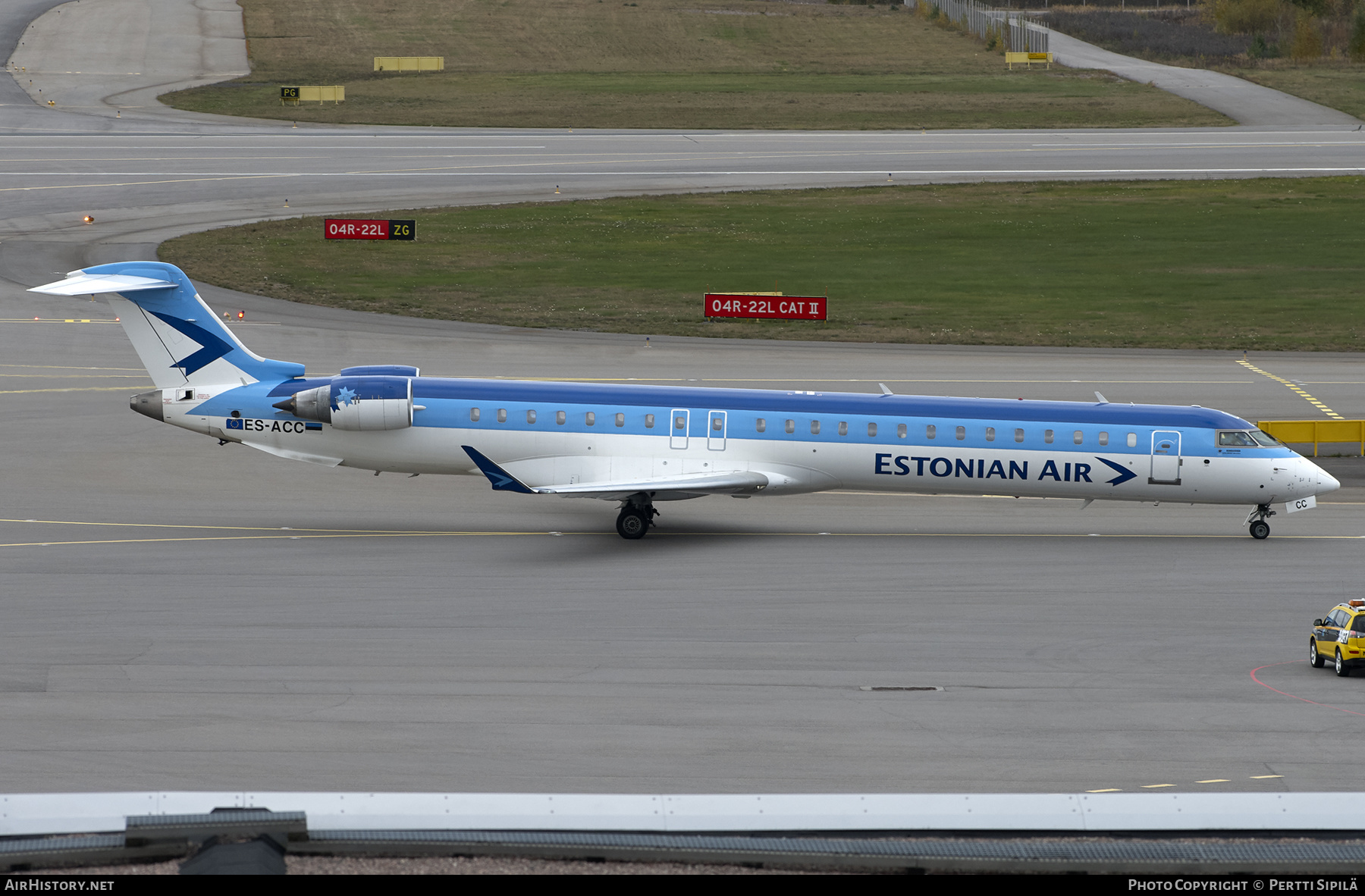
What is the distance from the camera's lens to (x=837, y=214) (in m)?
74.9

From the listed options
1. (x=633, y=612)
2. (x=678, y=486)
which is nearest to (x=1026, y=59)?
(x=678, y=486)

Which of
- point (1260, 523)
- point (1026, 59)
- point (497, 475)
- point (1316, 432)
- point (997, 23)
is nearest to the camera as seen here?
point (497, 475)

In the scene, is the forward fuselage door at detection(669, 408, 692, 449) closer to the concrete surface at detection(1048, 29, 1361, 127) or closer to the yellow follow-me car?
the yellow follow-me car

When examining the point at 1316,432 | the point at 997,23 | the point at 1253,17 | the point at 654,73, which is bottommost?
the point at 1316,432

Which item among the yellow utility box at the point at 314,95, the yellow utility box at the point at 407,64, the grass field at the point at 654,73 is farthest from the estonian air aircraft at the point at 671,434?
the yellow utility box at the point at 407,64

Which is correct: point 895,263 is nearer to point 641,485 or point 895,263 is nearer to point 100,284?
point 641,485

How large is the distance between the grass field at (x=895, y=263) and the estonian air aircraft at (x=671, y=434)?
2025cm

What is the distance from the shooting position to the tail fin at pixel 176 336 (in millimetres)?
33469

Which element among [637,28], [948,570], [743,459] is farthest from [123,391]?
[637,28]

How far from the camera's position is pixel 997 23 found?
13812cm

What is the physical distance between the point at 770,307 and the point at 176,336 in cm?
2774

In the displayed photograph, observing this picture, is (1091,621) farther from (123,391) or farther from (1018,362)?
(123,391)

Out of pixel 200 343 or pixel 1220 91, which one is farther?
pixel 1220 91

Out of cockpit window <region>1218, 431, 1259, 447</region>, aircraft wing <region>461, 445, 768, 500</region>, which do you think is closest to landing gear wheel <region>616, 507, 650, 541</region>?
aircraft wing <region>461, 445, 768, 500</region>
